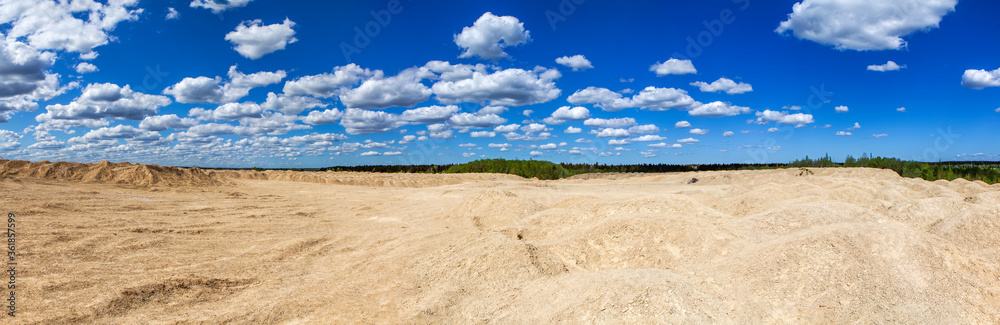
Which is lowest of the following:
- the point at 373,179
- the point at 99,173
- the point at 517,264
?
the point at 517,264

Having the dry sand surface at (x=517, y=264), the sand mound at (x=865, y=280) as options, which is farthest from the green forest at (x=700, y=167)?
the sand mound at (x=865, y=280)

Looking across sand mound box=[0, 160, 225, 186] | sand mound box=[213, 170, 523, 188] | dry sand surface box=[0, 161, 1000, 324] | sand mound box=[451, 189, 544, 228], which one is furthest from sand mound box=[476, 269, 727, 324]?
sand mound box=[213, 170, 523, 188]

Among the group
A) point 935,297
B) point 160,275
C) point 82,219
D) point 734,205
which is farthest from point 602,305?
point 82,219

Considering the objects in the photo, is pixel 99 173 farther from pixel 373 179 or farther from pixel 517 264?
pixel 517 264

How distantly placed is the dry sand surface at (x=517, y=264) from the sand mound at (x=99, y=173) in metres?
3.18

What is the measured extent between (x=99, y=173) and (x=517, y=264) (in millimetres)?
12923

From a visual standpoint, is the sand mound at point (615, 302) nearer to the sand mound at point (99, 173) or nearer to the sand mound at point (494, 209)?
the sand mound at point (494, 209)

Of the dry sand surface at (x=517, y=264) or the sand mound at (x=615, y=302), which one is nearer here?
the sand mound at (x=615, y=302)

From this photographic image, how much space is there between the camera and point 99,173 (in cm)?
1232

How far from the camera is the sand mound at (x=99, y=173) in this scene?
38.2 ft

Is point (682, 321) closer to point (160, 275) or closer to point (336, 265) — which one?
point (336, 265)


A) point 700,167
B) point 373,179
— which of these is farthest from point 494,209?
point 700,167

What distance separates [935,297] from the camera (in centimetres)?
372

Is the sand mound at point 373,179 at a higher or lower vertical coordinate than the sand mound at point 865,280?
higher
